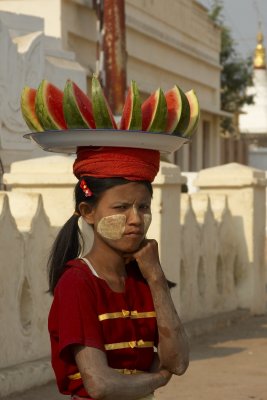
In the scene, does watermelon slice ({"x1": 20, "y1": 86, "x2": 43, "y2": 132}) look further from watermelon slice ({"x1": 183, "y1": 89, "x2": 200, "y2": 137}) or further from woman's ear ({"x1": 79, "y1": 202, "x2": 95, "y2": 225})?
watermelon slice ({"x1": 183, "y1": 89, "x2": 200, "y2": 137})

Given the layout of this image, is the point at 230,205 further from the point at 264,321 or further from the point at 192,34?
the point at 192,34

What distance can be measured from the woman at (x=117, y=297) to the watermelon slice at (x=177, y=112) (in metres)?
0.12

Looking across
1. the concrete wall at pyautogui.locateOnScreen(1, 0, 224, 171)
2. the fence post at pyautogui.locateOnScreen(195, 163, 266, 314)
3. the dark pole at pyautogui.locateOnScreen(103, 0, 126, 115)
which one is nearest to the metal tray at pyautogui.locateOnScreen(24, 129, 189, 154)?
the fence post at pyautogui.locateOnScreen(195, 163, 266, 314)

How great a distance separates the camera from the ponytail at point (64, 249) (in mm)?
3561

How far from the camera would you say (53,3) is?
19.3m

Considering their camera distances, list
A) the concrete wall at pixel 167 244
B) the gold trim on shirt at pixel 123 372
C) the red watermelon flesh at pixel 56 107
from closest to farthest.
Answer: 1. the gold trim on shirt at pixel 123 372
2. the red watermelon flesh at pixel 56 107
3. the concrete wall at pixel 167 244

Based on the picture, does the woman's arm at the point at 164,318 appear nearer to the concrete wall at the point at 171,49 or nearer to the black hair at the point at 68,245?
the black hair at the point at 68,245

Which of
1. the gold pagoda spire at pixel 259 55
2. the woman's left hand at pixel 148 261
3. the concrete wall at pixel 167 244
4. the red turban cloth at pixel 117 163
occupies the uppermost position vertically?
the gold pagoda spire at pixel 259 55

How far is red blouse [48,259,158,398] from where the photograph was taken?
3225 millimetres

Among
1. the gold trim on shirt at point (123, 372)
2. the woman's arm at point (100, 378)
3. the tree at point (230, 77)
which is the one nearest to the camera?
the woman's arm at point (100, 378)

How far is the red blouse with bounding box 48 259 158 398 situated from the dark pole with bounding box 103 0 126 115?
1527 centimetres

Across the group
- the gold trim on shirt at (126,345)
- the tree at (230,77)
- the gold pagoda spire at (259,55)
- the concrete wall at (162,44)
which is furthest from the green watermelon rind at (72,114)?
the gold pagoda spire at (259,55)

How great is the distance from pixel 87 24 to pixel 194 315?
33.4 ft

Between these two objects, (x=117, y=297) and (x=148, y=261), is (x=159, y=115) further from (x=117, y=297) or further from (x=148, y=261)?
(x=117, y=297)
